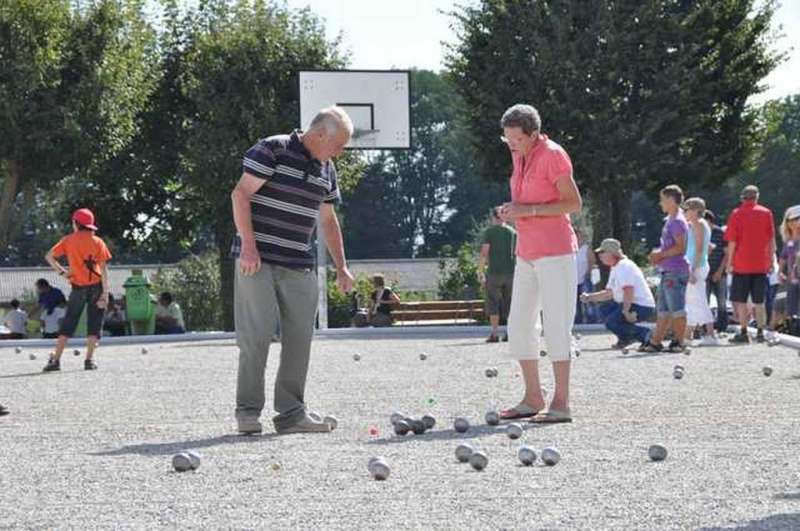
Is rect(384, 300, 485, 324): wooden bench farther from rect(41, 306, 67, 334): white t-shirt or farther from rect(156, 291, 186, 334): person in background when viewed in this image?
rect(41, 306, 67, 334): white t-shirt

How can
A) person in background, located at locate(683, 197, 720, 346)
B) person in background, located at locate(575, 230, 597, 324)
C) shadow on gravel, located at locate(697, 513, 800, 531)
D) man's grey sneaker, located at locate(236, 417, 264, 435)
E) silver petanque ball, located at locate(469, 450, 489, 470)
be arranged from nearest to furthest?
shadow on gravel, located at locate(697, 513, 800, 531)
silver petanque ball, located at locate(469, 450, 489, 470)
man's grey sneaker, located at locate(236, 417, 264, 435)
person in background, located at locate(683, 197, 720, 346)
person in background, located at locate(575, 230, 597, 324)

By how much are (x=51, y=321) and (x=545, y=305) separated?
21571 mm

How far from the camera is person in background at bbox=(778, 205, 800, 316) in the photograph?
58.3ft

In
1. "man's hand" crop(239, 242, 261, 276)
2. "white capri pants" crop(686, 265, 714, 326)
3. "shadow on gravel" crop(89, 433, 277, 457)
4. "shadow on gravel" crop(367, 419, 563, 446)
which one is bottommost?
"shadow on gravel" crop(89, 433, 277, 457)

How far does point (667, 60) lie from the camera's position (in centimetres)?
3669

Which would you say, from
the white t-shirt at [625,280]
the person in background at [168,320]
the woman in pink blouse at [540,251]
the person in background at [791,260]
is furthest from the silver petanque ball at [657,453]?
the person in background at [168,320]

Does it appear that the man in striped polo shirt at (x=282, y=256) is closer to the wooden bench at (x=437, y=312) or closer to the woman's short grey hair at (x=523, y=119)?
the woman's short grey hair at (x=523, y=119)

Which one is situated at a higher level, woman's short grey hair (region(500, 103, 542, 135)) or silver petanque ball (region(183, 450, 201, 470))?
woman's short grey hair (region(500, 103, 542, 135))

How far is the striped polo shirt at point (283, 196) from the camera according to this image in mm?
9539

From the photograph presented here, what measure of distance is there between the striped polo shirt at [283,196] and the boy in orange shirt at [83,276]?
320 inches

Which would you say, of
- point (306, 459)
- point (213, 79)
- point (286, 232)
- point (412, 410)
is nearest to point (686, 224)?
point (412, 410)

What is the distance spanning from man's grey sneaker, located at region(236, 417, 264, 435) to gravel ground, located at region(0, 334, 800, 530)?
0.11 m

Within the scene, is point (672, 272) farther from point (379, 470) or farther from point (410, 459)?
point (379, 470)

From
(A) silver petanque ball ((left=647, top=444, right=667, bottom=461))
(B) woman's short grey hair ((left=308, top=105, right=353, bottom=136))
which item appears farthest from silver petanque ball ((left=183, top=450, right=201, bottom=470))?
(B) woman's short grey hair ((left=308, top=105, right=353, bottom=136))
